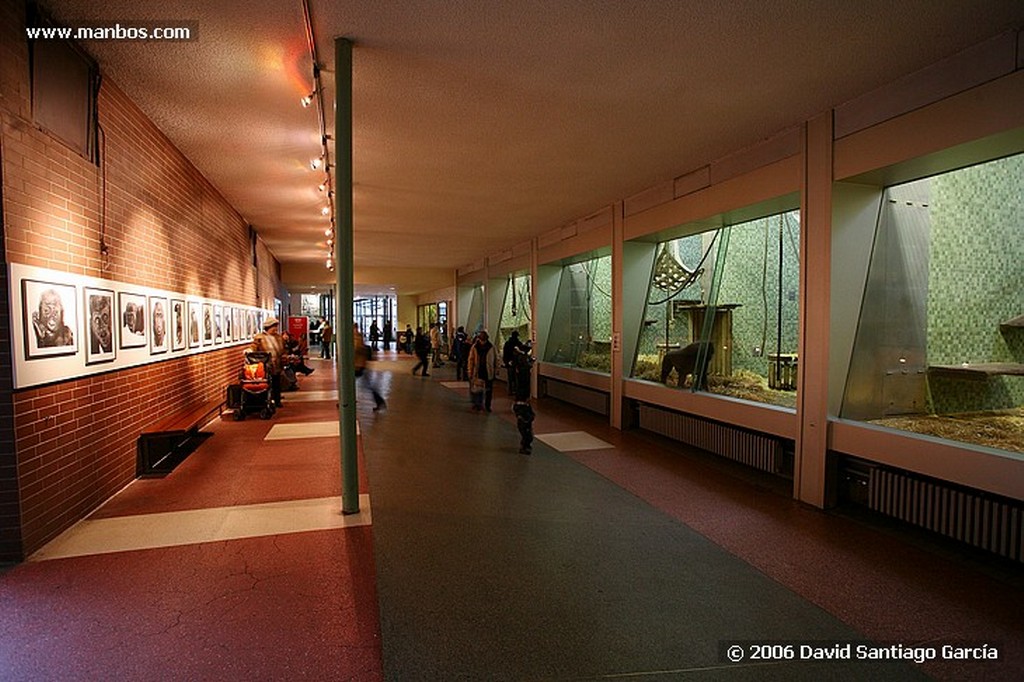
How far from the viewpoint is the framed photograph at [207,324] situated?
7691 millimetres

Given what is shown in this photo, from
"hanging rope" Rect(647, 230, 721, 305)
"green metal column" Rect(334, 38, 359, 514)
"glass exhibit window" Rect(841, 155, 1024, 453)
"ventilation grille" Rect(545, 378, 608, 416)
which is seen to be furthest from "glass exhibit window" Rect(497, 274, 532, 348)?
"green metal column" Rect(334, 38, 359, 514)

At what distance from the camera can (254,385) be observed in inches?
329

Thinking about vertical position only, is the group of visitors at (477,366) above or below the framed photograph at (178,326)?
below

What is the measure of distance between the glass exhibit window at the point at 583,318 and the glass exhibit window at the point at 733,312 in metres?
1.77

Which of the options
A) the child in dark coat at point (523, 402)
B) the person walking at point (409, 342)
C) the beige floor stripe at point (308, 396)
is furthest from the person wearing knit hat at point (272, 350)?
the person walking at point (409, 342)

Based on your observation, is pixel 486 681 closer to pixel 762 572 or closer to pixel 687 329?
pixel 762 572

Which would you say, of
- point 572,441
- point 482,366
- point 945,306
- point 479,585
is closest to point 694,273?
point 572,441

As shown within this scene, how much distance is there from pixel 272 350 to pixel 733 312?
7.26 metres

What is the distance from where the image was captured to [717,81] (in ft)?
13.8

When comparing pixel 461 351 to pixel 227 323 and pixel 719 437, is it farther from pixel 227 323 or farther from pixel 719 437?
pixel 719 437

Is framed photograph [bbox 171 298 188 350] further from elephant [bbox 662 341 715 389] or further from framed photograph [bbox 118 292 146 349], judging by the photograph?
elephant [bbox 662 341 715 389]

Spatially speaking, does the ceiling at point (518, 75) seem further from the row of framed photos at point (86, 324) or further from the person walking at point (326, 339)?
the person walking at point (326, 339)

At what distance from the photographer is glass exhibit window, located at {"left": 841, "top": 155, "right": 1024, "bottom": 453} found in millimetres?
4719

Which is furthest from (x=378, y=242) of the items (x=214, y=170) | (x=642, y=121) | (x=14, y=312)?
(x=14, y=312)
